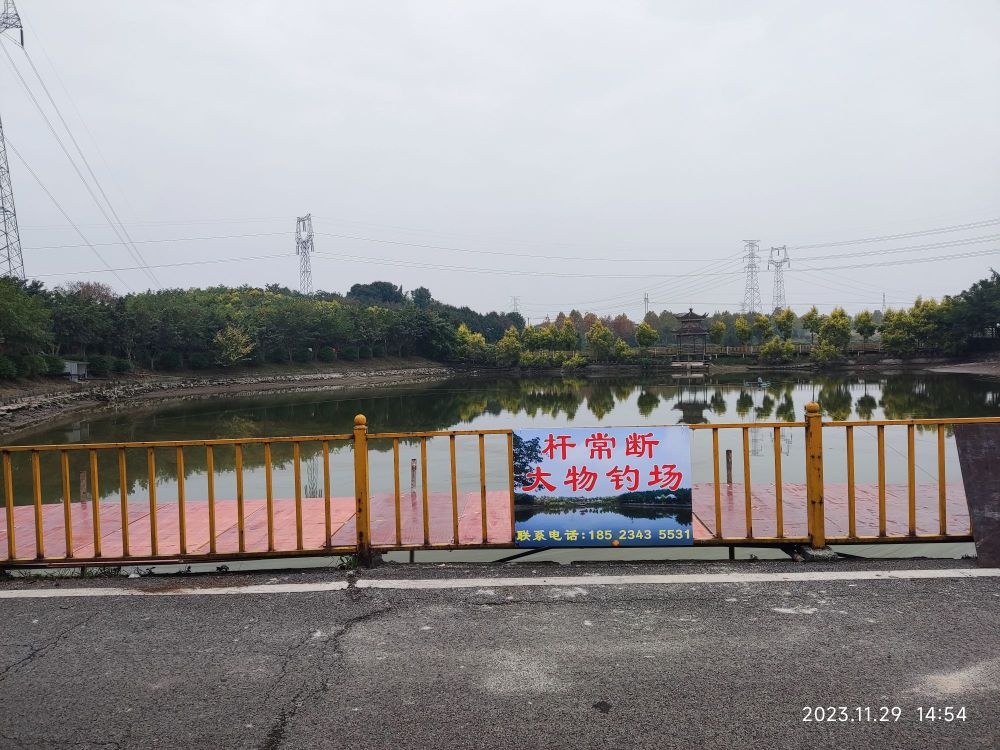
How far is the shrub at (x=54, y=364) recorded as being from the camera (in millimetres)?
36869

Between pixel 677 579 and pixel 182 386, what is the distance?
4532cm

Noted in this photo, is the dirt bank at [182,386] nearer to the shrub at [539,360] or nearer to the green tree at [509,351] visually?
the green tree at [509,351]

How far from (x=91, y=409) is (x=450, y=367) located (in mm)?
40042

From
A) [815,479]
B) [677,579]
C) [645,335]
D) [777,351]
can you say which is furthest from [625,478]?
[645,335]

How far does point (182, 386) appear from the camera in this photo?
44.9m

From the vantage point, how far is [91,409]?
33.3m

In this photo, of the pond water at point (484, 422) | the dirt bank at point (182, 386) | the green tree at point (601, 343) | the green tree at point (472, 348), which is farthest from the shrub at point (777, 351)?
the dirt bank at point (182, 386)

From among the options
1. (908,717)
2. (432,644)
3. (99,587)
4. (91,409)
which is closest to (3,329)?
(91,409)

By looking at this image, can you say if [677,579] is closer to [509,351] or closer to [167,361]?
[167,361]

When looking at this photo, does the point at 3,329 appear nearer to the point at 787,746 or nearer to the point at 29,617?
the point at 29,617

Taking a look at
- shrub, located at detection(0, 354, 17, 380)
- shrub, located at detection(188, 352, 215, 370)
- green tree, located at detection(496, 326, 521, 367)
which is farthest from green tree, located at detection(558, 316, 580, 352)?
shrub, located at detection(0, 354, 17, 380)

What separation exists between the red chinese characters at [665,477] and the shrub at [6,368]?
35.5 meters

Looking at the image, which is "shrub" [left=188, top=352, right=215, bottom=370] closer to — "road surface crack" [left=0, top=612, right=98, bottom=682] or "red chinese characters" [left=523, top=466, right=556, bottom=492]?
"road surface crack" [left=0, top=612, right=98, bottom=682]

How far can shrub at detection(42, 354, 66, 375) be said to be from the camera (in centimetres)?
3687
